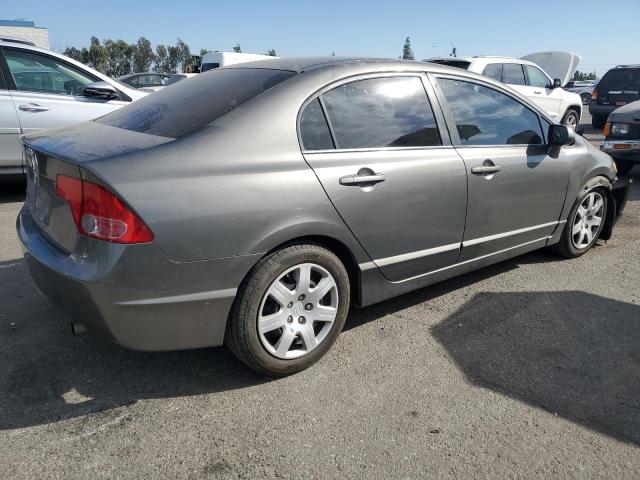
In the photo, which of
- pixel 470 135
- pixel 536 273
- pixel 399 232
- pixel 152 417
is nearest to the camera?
pixel 152 417

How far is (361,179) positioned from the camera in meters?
2.85

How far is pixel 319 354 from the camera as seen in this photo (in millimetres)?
2889

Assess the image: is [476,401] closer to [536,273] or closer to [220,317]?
[220,317]

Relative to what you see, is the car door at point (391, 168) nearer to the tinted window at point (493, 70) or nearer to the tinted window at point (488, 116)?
the tinted window at point (488, 116)

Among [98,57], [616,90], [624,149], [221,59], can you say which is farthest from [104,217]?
[98,57]

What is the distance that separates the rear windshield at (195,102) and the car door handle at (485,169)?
4.43ft

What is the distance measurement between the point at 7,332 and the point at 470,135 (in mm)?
3152

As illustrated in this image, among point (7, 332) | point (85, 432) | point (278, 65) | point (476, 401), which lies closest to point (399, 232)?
point (476, 401)

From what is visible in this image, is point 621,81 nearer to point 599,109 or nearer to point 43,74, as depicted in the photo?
point 599,109

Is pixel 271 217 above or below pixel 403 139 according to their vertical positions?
below

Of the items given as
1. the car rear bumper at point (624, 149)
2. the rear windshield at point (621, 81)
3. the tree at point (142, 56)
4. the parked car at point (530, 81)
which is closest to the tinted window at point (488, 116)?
the car rear bumper at point (624, 149)

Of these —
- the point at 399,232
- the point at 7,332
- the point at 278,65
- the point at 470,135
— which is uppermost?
the point at 278,65

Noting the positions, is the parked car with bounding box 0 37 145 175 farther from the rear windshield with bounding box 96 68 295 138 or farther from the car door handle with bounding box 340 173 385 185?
the car door handle with bounding box 340 173 385 185

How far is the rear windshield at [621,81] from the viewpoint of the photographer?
1366 cm
